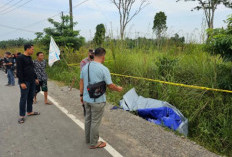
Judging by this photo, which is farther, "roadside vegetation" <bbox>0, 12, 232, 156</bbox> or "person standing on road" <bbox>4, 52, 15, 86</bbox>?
"person standing on road" <bbox>4, 52, 15, 86</bbox>

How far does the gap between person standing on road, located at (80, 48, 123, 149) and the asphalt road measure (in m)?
0.32

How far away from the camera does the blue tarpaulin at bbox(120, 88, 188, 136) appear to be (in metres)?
4.01

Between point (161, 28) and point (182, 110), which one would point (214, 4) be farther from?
point (182, 110)

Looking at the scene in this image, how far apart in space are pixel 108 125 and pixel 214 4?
18583 mm

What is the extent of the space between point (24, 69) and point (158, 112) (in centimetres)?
353

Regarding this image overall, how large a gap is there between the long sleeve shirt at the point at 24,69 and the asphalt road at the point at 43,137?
1082 mm

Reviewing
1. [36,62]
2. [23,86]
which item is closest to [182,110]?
[23,86]

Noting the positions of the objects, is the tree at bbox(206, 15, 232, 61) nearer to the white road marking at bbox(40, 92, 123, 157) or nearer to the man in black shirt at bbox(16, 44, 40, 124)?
the white road marking at bbox(40, 92, 123, 157)

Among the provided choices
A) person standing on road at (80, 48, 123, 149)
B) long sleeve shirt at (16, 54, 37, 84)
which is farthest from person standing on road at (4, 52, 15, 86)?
person standing on road at (80, 48, 123, 149)

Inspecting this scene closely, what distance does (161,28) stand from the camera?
6.79 metres

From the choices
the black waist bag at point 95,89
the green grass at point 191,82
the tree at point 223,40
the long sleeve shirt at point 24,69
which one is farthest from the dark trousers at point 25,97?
the tree at point 223,40

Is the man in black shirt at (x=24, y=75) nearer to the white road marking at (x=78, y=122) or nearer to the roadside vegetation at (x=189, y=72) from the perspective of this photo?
the white road marking at (x=78, y=122)

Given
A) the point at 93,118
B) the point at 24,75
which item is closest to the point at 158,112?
the point at 93,118

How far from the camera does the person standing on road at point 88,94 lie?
9.58 ft
